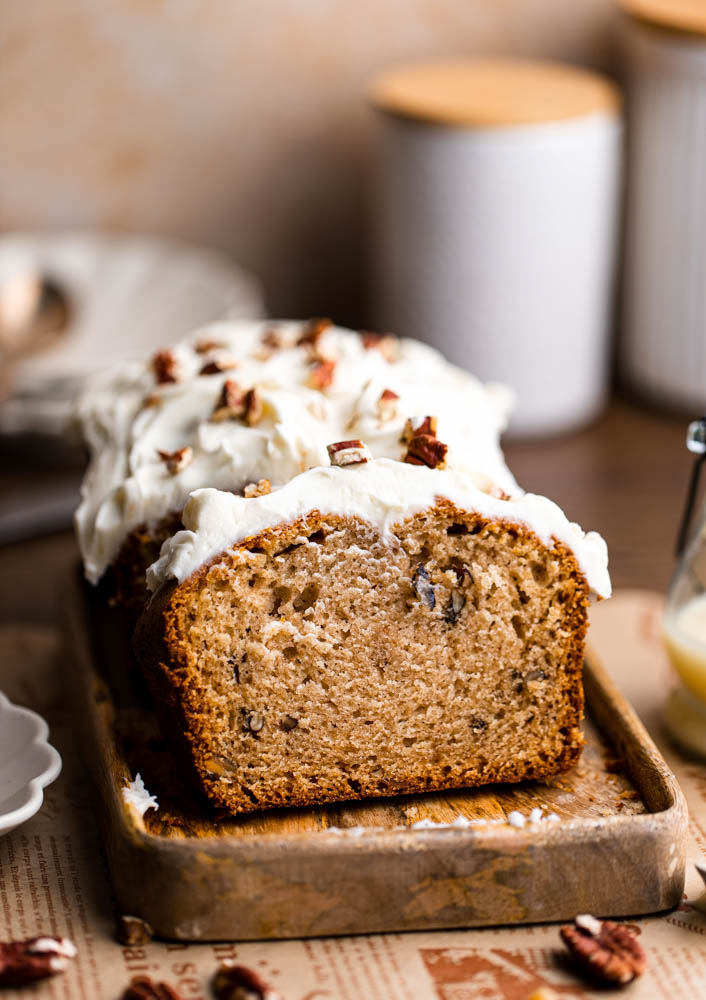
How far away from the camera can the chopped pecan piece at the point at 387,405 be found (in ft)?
5.82

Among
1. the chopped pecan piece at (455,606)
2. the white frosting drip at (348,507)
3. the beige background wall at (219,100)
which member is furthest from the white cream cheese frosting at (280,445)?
the beige background wall at (219,100)

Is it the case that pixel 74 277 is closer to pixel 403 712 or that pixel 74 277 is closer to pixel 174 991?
pixel 403 712

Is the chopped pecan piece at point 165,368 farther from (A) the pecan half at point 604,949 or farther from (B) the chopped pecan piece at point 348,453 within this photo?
(A) the pecan half at point 604,949

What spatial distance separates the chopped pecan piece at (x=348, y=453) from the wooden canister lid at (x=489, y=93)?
1131mm

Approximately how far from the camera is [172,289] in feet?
9.69

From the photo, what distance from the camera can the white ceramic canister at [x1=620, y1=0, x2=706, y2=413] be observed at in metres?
2.73

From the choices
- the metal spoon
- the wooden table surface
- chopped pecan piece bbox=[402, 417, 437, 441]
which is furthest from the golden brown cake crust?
the metal spoon

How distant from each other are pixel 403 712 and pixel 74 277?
1585 millimetres

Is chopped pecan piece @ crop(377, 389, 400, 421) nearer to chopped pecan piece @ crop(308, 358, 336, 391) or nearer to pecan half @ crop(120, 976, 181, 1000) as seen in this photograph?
chopped pecan piece @ crop(308, 358, 336, 391)

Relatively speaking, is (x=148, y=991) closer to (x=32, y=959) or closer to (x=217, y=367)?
(x=32, y=959)

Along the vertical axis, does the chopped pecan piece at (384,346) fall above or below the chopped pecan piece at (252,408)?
below

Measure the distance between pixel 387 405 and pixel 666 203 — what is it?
1.32m

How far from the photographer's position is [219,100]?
119 inches

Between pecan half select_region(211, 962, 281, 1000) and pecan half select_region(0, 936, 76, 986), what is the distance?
0.16m
